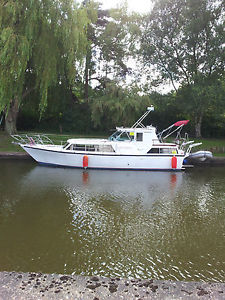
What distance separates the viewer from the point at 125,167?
15.2 metres

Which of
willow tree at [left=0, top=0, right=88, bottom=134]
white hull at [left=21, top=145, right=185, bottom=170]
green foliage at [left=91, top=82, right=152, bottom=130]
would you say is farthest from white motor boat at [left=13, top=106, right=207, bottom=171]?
green foliage at [left=91, top=82, right=152, bottom=130]

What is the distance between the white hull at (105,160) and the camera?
14891mm

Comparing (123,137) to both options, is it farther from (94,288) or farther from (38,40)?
(94,288)

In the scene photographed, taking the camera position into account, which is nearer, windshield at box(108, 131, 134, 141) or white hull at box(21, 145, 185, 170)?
white hull at box(21, 145, 185, 170)

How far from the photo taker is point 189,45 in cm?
2122

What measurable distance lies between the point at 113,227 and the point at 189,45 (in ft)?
64.3

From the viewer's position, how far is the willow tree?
14906 mm

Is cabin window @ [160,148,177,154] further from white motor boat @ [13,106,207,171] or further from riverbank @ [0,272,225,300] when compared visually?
riverbank @ [0,272,225,300]

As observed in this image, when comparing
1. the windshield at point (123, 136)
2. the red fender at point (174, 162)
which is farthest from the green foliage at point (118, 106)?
the red fender at point (174, 162)

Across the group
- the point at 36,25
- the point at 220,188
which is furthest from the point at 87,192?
the point at 36,25

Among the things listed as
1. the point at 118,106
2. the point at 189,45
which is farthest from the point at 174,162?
the point at 189,45

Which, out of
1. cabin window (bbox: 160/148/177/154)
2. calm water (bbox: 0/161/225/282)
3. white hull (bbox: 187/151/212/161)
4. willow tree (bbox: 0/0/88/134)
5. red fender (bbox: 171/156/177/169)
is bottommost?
calm water (bbox: 0/161/225/282)

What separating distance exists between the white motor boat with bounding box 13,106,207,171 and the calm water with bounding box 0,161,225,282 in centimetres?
269

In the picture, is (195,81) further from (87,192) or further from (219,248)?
(219,248)
